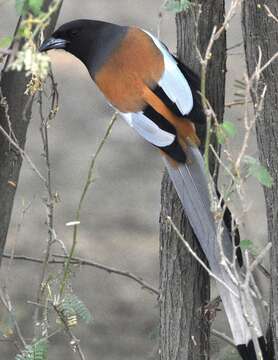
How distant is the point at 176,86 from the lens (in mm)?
2037

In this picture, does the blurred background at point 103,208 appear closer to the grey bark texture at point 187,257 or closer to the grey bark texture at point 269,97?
the grey bark texture at point 187,257

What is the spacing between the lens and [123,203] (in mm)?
4750

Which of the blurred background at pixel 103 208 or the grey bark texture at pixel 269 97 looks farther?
the blurred background at pixel 103 208

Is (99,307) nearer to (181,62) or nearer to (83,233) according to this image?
(83,233)

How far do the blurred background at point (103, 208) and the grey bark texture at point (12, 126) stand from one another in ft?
5.80

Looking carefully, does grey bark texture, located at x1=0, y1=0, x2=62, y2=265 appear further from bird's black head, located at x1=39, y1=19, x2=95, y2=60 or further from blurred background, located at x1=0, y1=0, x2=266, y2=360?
blurred background, located at x1=0, y1=0, x2=266, y2=360

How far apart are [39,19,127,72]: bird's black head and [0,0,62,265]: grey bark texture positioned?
5 cm

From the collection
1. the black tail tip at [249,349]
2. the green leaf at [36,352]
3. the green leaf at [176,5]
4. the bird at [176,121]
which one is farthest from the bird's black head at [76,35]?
the black tail tip at [249,349]

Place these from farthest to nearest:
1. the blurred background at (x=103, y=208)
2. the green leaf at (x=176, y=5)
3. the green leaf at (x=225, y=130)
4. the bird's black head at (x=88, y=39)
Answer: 1. the blurred background at (x=103, y=208)
2. the bird's black head at (x=88, y=39)
3. the green leaf at (x=176, y=5)
4. the green leaf at (x=225, y=130)

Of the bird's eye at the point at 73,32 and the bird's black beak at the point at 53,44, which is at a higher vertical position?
the bird's eye at the point at 73,32

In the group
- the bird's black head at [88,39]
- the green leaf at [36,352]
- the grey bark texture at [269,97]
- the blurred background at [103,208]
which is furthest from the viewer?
the blurred background at [103,208]

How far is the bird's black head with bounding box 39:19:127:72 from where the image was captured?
7.23ft

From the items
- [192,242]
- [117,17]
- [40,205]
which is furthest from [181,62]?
[117,17]

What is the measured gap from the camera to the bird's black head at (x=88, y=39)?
2.20 m
